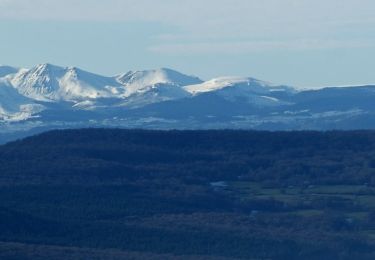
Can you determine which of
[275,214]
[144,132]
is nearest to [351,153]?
[144,132]

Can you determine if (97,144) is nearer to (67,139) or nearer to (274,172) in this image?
(67,139)

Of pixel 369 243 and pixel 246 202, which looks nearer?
pixel 369 243

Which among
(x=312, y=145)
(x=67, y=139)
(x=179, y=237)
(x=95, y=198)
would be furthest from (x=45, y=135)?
(x=179, y=237)

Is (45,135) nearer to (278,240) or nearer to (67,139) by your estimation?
(67,139)

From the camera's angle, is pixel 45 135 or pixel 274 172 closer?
pixel 274 172

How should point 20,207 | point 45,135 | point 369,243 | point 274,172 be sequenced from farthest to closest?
point 45,135
point 274,172
point 20,207
point 369,243

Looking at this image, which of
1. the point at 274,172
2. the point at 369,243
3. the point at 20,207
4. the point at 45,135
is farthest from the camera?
the point at 45,135
